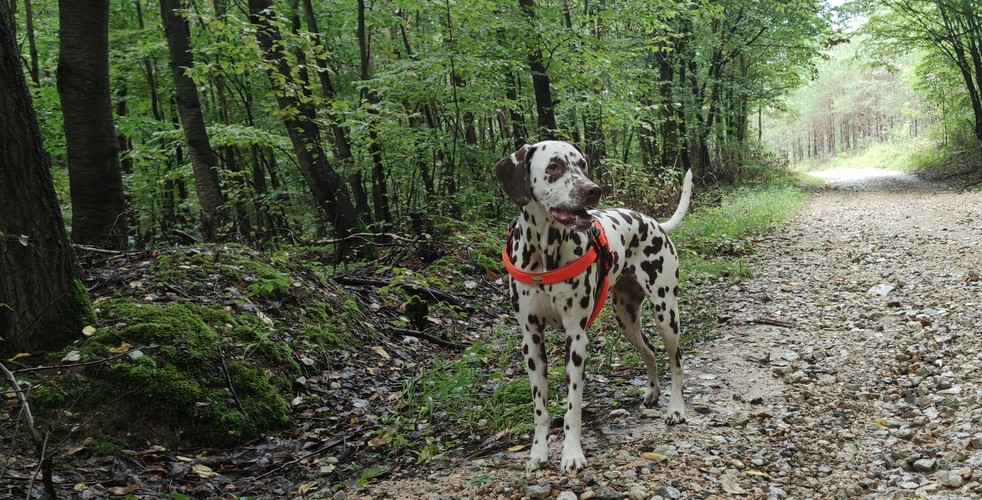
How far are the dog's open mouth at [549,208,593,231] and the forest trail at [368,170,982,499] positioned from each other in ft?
4.76

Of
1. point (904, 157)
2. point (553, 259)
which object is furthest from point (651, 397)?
point (904, 157)

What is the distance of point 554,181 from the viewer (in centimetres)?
326

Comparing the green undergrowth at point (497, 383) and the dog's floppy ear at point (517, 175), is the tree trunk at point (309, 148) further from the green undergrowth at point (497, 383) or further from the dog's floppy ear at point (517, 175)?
the dog's floppy ear at point (517, 175)

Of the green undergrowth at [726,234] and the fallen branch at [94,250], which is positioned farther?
the green undergrowth at [726,234]

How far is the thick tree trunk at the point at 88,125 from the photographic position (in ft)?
21.4

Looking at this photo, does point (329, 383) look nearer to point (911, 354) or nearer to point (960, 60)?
point (911, 354)

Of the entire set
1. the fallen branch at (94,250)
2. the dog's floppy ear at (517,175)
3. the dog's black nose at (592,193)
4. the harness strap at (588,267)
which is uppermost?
the dog's floppy ear at (517,175)

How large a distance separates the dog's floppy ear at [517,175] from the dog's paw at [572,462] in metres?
1.49

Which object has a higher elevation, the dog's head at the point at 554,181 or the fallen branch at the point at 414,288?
the dog's head at the point at 554,181

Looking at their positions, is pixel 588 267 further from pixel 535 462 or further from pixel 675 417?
pixel 675 417

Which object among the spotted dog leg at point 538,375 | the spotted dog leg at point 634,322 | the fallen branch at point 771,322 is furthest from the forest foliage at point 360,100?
the spotted dog leg at point 538,375

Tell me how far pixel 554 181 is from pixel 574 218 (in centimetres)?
25

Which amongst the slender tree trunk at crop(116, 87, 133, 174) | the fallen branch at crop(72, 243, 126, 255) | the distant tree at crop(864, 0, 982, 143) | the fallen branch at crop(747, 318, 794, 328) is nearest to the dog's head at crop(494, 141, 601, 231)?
the fallen branch at crop(747, 318, 794, 328)

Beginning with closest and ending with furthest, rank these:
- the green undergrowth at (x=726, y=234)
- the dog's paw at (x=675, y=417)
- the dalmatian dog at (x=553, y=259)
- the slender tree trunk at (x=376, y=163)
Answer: the dalmatian dog at (x=553, y=259), the dog's paw at (x=675, y=417), the green undergrowth at (x=726, y=234), the slender tree trunk at (x=376, y=163)
